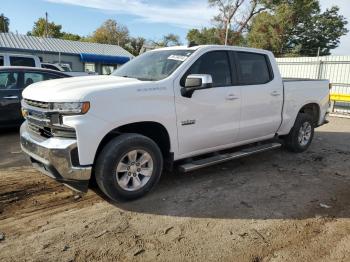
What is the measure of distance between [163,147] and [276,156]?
3.04m

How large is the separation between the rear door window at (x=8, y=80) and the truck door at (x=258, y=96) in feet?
17.4

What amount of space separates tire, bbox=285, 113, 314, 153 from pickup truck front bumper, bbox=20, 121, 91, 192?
4.40 metres

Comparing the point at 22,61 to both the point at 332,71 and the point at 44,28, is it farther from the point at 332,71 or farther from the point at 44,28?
the point at 44,28

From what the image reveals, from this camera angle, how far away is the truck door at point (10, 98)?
769 centimetres

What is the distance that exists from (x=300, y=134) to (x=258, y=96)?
74.9 inches

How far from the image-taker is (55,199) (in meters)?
4.38

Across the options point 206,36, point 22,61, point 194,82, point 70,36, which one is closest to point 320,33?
point 206,36

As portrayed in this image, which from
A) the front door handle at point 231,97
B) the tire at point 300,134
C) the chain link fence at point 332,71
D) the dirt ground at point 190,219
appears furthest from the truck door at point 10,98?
the chain link fence at point 332,71

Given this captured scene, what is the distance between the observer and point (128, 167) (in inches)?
165

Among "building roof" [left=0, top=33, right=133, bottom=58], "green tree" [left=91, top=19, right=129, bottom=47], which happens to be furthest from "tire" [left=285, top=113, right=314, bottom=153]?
"green tree" [left=91, top=19, right=129, bottom=47]

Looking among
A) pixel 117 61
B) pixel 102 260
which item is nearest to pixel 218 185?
pixel 102 260

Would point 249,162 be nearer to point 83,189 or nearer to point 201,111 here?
point 201,111

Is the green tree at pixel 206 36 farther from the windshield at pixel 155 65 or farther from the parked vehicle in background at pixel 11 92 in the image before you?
the windshield at pixel 155 65

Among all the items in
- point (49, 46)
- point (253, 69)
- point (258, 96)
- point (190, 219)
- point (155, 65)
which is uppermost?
point (49, 46)
